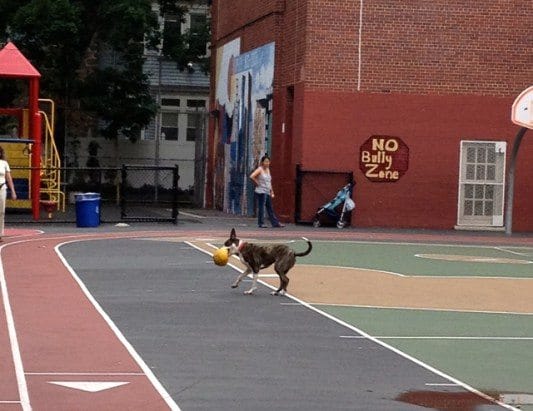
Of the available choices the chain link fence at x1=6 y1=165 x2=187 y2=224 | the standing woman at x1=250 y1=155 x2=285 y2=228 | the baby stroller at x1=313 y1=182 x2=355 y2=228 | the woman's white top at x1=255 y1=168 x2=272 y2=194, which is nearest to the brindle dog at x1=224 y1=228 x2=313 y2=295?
the chain link fence at x1=6 y1=165 x2=187 y2=224

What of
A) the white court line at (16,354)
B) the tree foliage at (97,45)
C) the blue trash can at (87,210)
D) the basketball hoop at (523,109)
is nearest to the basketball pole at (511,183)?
the basketball hoop at (523,109)

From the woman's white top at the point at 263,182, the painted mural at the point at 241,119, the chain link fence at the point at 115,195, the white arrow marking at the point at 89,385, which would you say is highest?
the painted mural at the point at 241,119

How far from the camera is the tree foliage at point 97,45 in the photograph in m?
51.4

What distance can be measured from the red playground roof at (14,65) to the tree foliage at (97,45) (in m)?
11.4

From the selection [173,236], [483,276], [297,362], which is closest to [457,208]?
[173,236]

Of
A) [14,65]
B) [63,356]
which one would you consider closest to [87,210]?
[14,65]

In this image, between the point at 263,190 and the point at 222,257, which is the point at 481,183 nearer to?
the point at 263,190

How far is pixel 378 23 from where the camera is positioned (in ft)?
126

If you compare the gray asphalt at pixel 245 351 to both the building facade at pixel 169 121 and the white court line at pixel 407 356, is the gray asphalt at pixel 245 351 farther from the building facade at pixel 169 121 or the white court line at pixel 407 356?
the building facade at pixel 169 121

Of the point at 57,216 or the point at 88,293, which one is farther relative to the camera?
the point at 57,216

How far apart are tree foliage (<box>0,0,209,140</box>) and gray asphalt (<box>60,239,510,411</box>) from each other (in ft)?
97.2

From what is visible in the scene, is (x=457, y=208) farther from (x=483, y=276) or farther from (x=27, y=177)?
(x=483, y=276)

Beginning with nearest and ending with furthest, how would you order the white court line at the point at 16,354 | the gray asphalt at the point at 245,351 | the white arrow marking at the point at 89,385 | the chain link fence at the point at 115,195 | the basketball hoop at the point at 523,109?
the white court line at the point at 16,354
the gray asphalt at the point at 245,351
the white arrow marking at the point at 89,385
the basketball hoop at the point at 523,109
the chain link fence at the point at 115,195

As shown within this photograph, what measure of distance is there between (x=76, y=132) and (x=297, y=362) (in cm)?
4736
